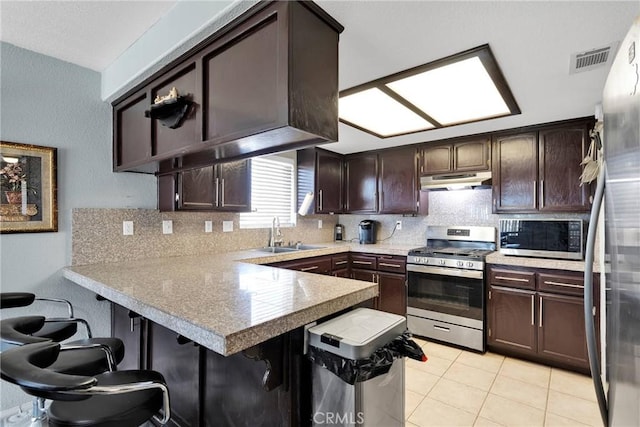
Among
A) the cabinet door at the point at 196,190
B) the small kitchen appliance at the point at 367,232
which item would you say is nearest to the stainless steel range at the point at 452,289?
the small kitchen appliance at the point at 367,232

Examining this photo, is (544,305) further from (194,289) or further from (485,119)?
(194,289)

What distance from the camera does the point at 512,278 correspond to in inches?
111

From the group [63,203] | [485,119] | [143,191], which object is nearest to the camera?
[63,203]

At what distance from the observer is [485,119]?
2775mm

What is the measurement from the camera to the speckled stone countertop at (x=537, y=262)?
8.25 feet

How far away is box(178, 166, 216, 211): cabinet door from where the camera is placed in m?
2.46

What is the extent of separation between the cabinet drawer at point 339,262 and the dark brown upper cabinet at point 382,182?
77cm

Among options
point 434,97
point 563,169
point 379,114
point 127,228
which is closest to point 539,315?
point 563,169

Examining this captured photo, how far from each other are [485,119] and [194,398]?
3.09 metres

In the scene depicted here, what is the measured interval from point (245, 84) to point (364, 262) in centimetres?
281

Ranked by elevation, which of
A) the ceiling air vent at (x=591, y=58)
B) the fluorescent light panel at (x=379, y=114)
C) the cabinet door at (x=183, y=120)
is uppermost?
the ceiling air vent at (x=591, y=58)

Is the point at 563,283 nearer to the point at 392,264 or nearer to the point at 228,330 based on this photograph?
the point at 392,264

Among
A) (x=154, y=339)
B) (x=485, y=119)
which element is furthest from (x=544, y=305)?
(x=154, y=339)

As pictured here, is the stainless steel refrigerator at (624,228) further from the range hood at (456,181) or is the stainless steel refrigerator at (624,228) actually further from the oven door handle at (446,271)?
the range hood at (456,181)
